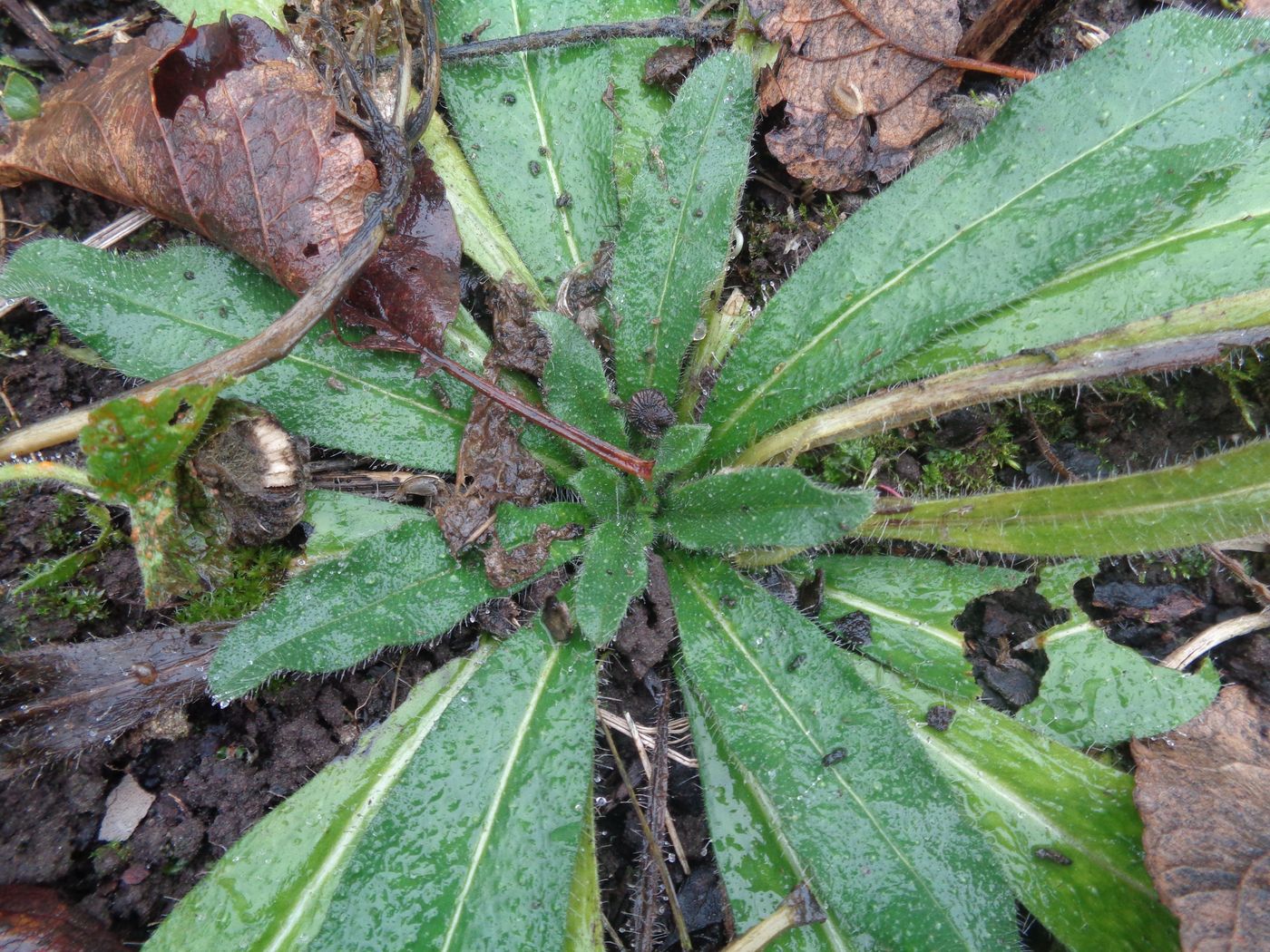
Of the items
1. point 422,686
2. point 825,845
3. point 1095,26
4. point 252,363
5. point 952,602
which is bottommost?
point 825,845

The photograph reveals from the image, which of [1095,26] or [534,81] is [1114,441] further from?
[534,81]

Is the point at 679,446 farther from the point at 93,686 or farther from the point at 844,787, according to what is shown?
the point at 93,686

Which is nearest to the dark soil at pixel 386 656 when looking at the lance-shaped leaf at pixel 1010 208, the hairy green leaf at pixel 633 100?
the lance-shaped leaf at pixel 1010 208

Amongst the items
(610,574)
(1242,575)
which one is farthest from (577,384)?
(1242,575)

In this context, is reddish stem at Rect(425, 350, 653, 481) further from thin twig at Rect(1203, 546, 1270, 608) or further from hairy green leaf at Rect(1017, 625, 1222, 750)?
thin twig at Rect(1203, 546, 1270, 608)

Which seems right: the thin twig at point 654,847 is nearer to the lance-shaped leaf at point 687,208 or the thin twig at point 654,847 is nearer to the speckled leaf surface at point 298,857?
the speckled leaf surface at point 298,857

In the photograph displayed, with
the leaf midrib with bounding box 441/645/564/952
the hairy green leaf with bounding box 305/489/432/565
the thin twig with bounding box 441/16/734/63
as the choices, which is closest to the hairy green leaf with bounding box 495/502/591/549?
the hairy green leaf with bounding box 305/489/432/565

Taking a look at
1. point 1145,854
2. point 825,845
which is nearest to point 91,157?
point 825,845
